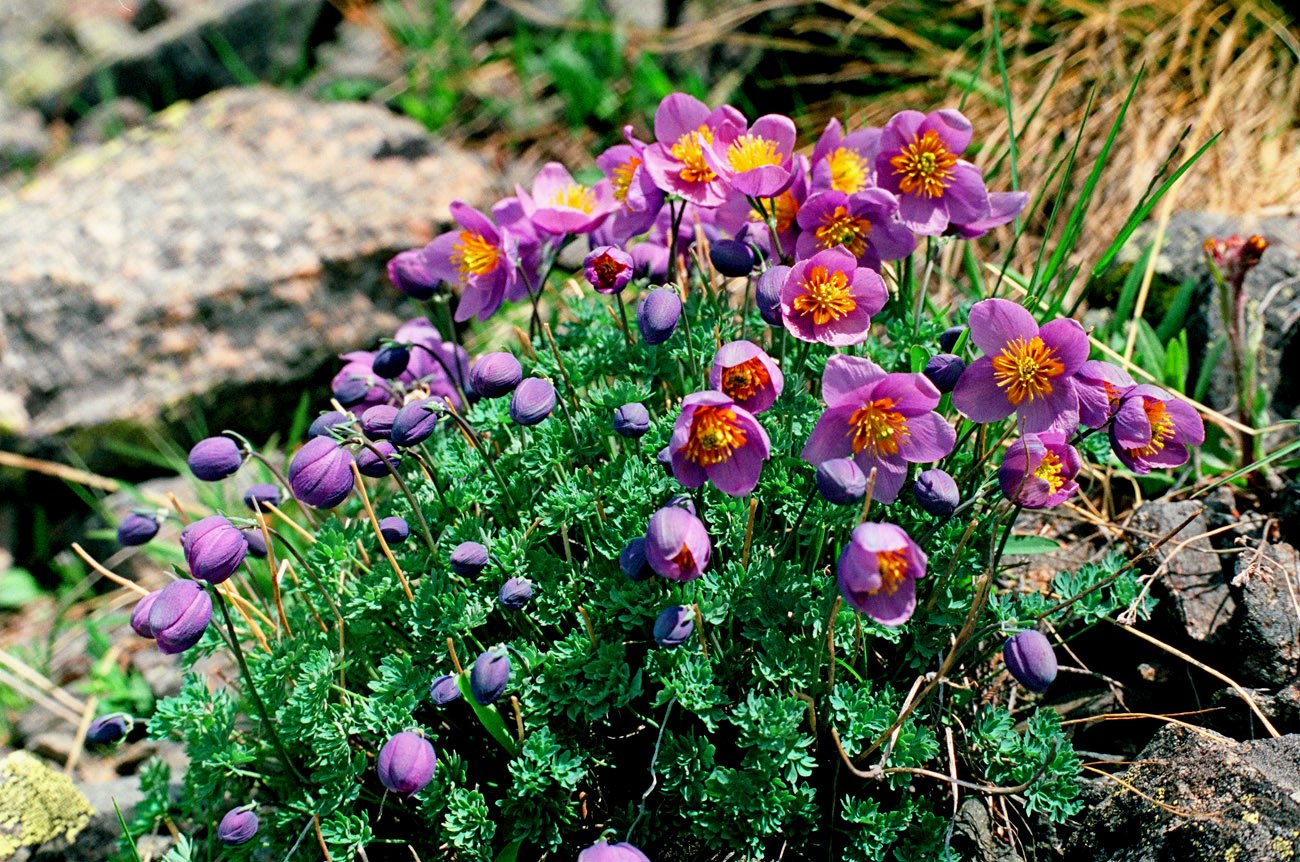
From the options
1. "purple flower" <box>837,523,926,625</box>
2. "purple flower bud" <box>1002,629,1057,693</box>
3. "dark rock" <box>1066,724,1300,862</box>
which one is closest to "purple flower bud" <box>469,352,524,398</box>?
"purple flower" <box>837,523,926,625</box>

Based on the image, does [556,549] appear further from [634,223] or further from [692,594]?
[634,223]

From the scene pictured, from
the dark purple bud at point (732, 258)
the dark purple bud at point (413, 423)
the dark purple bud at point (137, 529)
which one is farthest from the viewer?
the dark purple bud at point (137, 529)

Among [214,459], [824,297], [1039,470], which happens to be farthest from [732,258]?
[214,459]

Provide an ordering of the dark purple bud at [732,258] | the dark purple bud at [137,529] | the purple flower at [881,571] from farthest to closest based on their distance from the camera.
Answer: the dark purple bud at [137,529] → the dark purple bud at [732,258] → the purple flower at [881,571]

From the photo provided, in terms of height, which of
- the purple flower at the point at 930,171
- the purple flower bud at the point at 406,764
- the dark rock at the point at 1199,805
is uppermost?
the purple flower at the point at 930,171

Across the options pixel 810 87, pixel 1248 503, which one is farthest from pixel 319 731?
pixel 810 87

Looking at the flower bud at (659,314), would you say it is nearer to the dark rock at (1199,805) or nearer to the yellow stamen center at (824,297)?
the yellow stamen center at (824,297)

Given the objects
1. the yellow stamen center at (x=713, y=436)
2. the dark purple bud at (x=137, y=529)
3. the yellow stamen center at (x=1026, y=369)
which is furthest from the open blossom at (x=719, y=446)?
the dark purple bud at (x=137, y=529)
